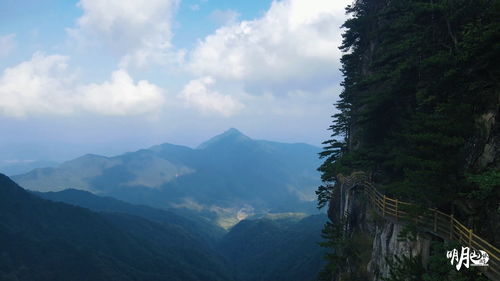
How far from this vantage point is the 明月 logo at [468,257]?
13.1 meters

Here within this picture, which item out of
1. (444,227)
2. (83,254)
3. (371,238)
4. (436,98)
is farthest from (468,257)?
(83,254)

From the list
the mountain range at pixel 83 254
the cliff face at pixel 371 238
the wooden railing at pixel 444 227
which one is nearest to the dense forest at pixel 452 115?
the wooden railing at pixel 444 227

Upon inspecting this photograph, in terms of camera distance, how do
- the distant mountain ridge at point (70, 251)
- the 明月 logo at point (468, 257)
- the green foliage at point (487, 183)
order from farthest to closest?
the distant mountain ridge at point (70, 251)
the green foliage at point (487, 183)
the 明月 logo at point (468, 257)

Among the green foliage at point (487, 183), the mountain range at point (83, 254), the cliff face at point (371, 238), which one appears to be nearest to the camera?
the green foliage at point (487, 183)

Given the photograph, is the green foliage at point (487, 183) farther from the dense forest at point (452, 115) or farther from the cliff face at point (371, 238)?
the cliff face at point (371, 238)

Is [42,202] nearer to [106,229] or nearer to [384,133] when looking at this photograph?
[106,229]

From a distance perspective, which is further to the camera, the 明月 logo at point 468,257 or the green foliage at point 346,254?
the green foliage at point 346,254

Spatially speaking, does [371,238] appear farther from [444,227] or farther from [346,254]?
[444,227]

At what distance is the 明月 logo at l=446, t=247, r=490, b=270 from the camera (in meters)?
13.1

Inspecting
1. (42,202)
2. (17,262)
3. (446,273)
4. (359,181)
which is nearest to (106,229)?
(42,202)

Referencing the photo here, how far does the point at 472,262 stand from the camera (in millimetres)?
13562

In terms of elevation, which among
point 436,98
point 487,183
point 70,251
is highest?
point 436,98

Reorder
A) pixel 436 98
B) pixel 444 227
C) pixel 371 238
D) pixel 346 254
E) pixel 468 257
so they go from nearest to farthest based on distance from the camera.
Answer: pixel 468 257 → pixel 444 227 → pixel 436 98 → pixel 371 238 → pixel 346 254

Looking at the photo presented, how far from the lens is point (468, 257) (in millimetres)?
13797
